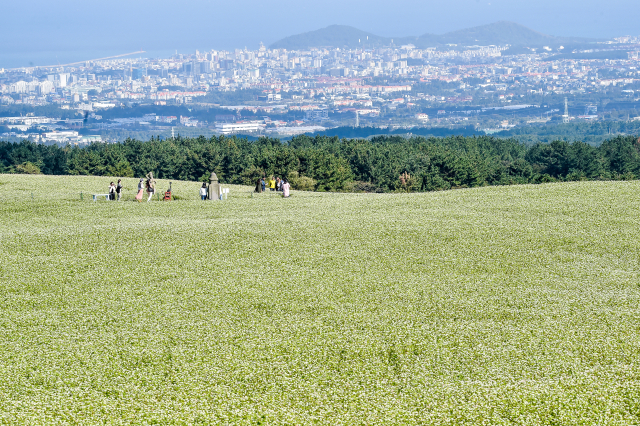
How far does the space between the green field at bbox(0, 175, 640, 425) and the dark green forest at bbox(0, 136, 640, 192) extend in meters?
50.0

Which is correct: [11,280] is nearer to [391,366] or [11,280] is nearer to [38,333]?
[38,333]

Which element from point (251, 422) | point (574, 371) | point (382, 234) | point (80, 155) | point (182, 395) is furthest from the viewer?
point (80, 155)

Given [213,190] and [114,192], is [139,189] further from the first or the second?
[213,190]

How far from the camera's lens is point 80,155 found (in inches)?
3979

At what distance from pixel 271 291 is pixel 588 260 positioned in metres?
12.1

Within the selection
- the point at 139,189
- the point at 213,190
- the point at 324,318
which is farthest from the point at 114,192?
the point at 324,318

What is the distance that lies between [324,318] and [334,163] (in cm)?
7330

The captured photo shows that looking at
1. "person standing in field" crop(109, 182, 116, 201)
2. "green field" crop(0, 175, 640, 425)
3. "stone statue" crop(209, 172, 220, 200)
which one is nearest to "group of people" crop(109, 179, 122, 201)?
"person standing in field" crop(109, 182, 116, 201)

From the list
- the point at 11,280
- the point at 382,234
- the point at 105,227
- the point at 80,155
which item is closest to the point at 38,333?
the point at 11,280

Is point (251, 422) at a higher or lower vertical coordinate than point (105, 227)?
lower

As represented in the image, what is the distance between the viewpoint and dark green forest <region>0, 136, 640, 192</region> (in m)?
86.6

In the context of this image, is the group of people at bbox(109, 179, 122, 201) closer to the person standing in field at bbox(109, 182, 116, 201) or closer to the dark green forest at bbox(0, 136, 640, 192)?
the person standing in field at bbox(109, 182, 116, 201)

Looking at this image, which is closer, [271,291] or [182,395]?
[182,395]

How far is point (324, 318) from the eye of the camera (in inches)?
690
